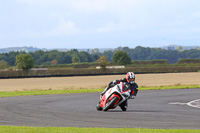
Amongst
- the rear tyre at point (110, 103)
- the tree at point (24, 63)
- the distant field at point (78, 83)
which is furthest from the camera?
the tree at point (24, 63)

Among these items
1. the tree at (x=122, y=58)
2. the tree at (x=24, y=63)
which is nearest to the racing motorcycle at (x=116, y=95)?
the tree at (x=24, y=63)

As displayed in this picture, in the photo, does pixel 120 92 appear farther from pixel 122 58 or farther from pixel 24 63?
pixel 122 58

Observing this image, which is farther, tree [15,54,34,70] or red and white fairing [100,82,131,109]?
tree [15,54,34,70]

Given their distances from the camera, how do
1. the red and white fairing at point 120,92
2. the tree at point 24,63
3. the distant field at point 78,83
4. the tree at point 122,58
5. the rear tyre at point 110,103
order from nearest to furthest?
the red and white fairing at point 120,92 < the rear tyre at point 110,103 < the distant field at point 78,83 < the tree at point 24,63 < the tree at point 122,58

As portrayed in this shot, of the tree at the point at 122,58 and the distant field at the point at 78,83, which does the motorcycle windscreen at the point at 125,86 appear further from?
the tree at the point at 122,58

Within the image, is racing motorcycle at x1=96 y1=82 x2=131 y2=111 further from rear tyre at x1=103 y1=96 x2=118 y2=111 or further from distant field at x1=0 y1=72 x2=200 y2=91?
distant field at x1=0 y1=72 x2=200 y2=91

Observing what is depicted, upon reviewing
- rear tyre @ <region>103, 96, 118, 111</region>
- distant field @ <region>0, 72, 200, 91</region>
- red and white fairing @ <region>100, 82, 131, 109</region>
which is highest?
red and white fairing @ <region>100, 82, 131, 109</region>

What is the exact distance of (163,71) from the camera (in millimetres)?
99062

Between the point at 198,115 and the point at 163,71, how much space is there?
8048cm

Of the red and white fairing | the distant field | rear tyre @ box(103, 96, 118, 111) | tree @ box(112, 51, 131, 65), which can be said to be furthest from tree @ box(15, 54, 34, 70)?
the red and white fairing

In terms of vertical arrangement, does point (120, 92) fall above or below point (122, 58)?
below

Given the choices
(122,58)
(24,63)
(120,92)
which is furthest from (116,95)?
(122,58)

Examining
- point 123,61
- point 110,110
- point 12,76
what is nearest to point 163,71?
point 12,76

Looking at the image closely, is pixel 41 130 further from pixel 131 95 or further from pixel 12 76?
pixel 12 76
